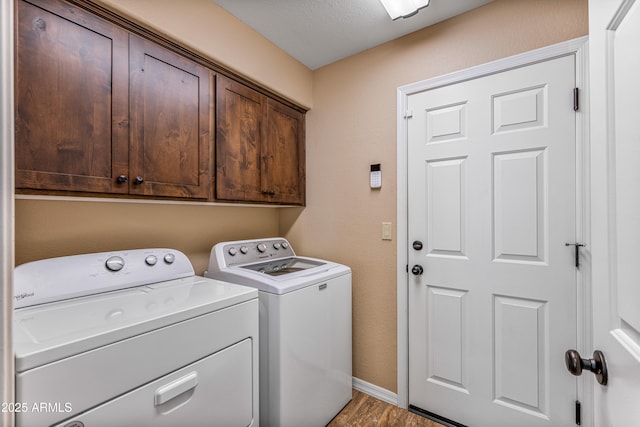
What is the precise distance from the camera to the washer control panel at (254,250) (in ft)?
6.08

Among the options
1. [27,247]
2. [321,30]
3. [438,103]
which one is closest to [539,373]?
[438,103]

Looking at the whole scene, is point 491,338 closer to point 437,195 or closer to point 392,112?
point 437,195

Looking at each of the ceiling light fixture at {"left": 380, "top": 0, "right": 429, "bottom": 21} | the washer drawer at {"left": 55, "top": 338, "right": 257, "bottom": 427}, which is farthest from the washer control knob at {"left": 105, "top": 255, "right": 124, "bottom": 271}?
the ceiling light fixture at {"left": 380, "top": 0, "right": 429, "bottom": 21}

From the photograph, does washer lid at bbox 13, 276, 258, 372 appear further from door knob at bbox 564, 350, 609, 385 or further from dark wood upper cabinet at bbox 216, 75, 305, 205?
door knob at bbox 564, 350, 609, 385

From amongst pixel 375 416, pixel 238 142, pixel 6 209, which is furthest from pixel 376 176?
pixel 6 209

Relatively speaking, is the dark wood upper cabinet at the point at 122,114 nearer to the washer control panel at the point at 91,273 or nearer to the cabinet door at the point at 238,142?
the cabinet door at the point at 238,142

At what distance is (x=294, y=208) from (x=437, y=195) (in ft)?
3.79

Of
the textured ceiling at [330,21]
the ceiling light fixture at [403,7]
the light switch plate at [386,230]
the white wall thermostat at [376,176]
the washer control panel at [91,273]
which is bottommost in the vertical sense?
the washer control panel at [91,273]

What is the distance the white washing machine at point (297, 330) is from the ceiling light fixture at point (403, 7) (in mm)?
1531

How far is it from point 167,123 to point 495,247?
1.86 m

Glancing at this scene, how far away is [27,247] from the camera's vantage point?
126cm

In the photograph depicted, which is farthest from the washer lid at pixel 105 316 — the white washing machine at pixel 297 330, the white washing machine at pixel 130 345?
the white washing machine at pixel 297 330

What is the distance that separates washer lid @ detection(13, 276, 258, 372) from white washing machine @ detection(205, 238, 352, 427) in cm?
23

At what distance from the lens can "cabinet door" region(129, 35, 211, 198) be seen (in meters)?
1.33
